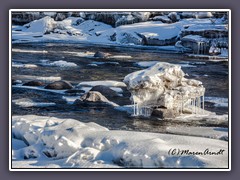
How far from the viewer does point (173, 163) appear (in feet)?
15.7

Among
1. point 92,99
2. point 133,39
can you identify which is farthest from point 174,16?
point 92,99

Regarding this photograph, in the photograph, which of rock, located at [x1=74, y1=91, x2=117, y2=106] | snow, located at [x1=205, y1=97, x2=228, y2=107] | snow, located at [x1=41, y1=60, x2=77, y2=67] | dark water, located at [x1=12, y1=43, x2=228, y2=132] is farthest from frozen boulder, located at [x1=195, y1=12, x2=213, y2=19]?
snow, located at [x1=41, y1=60, x2=77, y2=67]

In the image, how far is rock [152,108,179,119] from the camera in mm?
4945

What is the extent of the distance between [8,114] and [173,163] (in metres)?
1.66

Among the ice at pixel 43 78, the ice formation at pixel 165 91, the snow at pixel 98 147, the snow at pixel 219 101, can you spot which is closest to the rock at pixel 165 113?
the ice formation at pixel 165 91

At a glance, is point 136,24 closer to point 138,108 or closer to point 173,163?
point 138,108

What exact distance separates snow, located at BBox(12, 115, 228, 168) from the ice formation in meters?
0.29

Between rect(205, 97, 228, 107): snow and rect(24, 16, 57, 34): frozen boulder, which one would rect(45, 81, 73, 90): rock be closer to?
rect(24, 16, 57, 34): frozen boulder

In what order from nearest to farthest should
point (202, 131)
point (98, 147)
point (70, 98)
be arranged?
point (98, 147), point (202, 131), point (70, 98)

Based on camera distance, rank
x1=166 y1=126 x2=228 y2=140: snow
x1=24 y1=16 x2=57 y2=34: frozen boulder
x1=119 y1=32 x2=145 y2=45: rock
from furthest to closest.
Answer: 1. x1=119 y1=32 x2=145 y2=45: rock
2. x1=24 y1=16 x2=57 y2=34: frozen boulder
3. x1=166 y1=126 x2=228 y2=140: snow

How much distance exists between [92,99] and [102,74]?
27 cm

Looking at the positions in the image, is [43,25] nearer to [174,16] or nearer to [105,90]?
[105,90]

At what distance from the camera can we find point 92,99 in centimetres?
500
